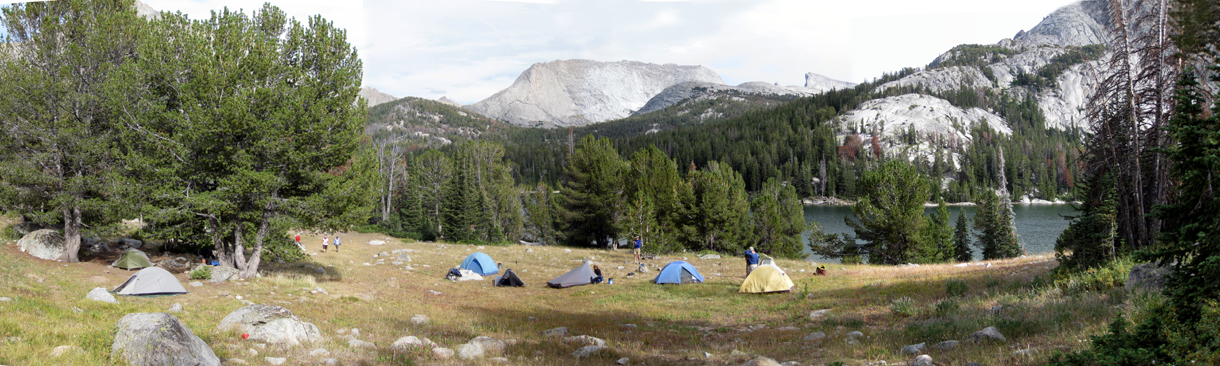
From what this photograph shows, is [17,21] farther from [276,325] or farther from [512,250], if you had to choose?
[512,250]

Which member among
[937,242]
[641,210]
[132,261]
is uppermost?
[641,210]

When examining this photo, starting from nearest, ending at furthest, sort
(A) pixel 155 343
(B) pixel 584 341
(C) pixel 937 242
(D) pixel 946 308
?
(A) pixel 155 343 → (B) pixel 584 341 → (D) pixel 946 308 → (C) pixel 937 242

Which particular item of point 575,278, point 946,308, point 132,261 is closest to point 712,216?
point 575,278

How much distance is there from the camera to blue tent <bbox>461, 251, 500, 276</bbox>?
29.7 meters

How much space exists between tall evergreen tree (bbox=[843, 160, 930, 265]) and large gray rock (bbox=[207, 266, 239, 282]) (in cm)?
3949

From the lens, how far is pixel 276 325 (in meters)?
10.6

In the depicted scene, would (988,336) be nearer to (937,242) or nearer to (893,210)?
(893,210)

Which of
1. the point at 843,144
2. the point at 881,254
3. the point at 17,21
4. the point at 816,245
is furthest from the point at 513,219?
the point at 843,144

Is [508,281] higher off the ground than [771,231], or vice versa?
[771,231]

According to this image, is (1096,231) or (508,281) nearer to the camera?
(1096,231)

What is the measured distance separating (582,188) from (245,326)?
125 ft

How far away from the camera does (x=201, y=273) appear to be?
19031mm

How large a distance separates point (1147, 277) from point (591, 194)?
38.5m

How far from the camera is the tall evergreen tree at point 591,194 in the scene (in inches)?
1832
